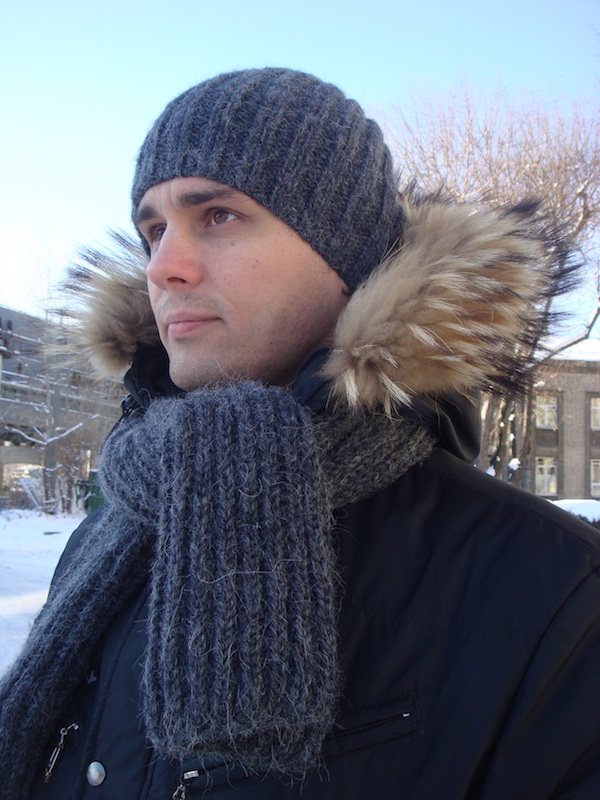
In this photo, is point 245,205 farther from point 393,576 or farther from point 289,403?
point 393,576

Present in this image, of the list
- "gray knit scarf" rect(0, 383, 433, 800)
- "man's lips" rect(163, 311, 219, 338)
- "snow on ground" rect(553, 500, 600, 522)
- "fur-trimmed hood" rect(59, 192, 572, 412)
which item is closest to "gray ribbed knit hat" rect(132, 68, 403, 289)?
"fur-trimmed hood" rect(59, 192, 572, 412)

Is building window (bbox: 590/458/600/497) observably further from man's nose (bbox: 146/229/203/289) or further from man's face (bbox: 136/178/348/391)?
man's nose (bbox: 146/229/203/289)

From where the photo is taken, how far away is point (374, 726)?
1.04 meters

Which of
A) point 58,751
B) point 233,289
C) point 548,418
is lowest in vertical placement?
point 548,418

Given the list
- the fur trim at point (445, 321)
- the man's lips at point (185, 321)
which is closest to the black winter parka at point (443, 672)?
the fur trim at point (445, 321)

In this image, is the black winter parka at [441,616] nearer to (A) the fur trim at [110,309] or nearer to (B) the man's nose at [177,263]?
(B) the man's nose at [177,263]

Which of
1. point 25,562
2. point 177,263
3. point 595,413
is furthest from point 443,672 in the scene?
point 595,413

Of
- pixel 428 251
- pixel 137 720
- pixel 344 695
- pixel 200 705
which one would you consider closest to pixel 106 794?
pixel 137 720

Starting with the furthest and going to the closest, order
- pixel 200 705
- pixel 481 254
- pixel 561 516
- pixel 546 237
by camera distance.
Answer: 1. pixel 546 237
2. pixel 481 254
3. pixel 561 516
4. pixel 200 705

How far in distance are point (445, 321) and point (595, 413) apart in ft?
106

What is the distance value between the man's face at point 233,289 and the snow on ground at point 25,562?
3.65 ft

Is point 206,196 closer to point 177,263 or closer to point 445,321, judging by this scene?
point 177,263

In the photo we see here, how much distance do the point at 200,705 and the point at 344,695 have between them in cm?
26

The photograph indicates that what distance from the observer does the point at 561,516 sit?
4.01 feet
